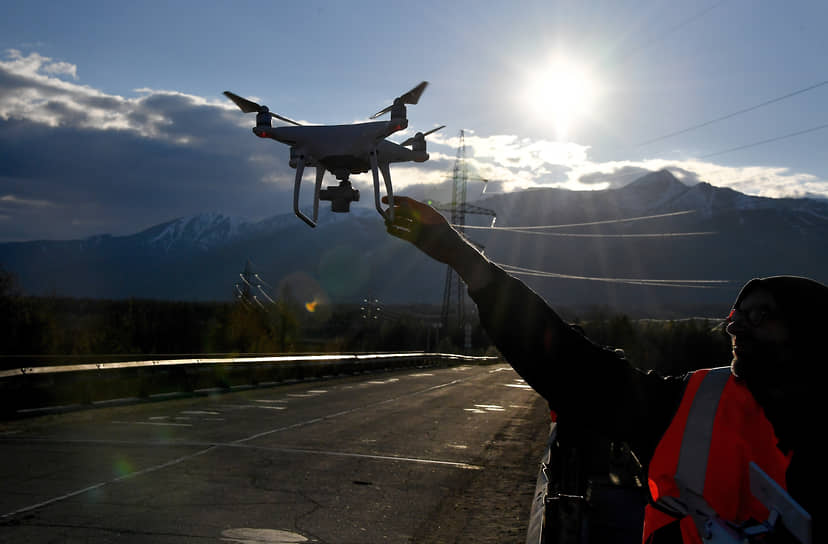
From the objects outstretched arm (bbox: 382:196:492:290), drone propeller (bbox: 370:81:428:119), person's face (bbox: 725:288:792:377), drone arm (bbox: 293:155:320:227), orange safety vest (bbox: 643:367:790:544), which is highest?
drone propeller (bbox: 370:81:428:119)

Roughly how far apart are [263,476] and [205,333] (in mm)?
68687

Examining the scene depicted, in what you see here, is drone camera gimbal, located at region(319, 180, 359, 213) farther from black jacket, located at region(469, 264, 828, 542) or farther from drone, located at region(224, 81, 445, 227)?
black jacket, located at region(469, 264, 828, 542)

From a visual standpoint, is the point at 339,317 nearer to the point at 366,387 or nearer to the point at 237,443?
the point at 366,387

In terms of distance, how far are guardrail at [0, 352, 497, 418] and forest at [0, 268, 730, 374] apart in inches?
93.1

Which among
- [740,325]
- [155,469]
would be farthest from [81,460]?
[740,325]

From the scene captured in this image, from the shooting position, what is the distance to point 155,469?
9688mm

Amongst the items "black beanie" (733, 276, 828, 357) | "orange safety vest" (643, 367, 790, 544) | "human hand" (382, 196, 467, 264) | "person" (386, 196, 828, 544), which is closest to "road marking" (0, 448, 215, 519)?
"human hand" (382, 196, 467, 264)

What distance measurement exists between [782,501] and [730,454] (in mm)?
210

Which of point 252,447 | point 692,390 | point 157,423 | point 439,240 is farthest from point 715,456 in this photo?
point 157,423

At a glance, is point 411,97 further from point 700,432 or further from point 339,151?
point 700,432

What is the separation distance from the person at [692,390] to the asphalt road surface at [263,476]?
5562mm

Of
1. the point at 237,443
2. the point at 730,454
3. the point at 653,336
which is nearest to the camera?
the point at 730,454

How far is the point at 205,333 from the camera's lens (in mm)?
75500

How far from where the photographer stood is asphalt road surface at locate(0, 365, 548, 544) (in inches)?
288
